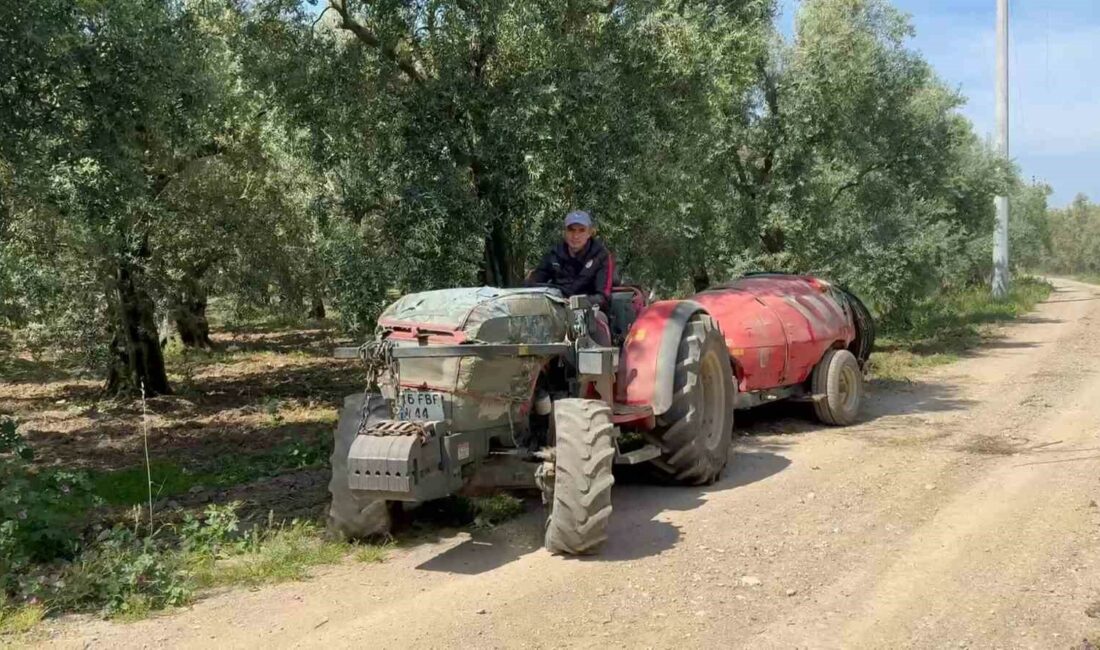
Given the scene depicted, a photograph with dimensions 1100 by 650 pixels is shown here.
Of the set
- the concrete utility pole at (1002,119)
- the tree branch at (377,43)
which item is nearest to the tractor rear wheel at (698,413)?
the tree branch at (377,43)

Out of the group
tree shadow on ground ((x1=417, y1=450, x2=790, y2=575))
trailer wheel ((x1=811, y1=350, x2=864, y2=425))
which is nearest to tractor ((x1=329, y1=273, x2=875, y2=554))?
tree shadow on ground ((x1=417, y1=450, x2=790, y2=575))

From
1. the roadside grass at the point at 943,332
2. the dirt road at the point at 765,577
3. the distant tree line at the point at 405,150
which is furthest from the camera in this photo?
the roadside grass at the point at 943,332

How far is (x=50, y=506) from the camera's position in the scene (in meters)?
6.43

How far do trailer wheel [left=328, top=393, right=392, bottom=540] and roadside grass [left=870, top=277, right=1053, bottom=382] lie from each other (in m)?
9.75

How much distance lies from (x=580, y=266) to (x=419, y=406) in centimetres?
248

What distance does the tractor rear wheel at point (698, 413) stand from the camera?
731 cm

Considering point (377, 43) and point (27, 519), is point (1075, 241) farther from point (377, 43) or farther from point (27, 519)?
point (27, 519)

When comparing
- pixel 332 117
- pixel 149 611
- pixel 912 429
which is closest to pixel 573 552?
pixel 149 611

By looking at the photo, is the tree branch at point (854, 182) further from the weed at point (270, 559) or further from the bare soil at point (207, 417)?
the weed at point (270, 559)

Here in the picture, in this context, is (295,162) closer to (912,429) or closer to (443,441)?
(443,441)

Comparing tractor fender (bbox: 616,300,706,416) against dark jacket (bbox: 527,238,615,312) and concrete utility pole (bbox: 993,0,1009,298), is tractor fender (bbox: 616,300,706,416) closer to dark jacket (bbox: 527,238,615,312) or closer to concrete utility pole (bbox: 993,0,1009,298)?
dark jacket (bbox: 527,238,615,312)

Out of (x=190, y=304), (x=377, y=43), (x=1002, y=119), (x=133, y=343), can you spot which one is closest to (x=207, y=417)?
(x=133, y=343)

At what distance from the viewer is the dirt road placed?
4.78 m

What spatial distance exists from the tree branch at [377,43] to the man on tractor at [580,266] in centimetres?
373
